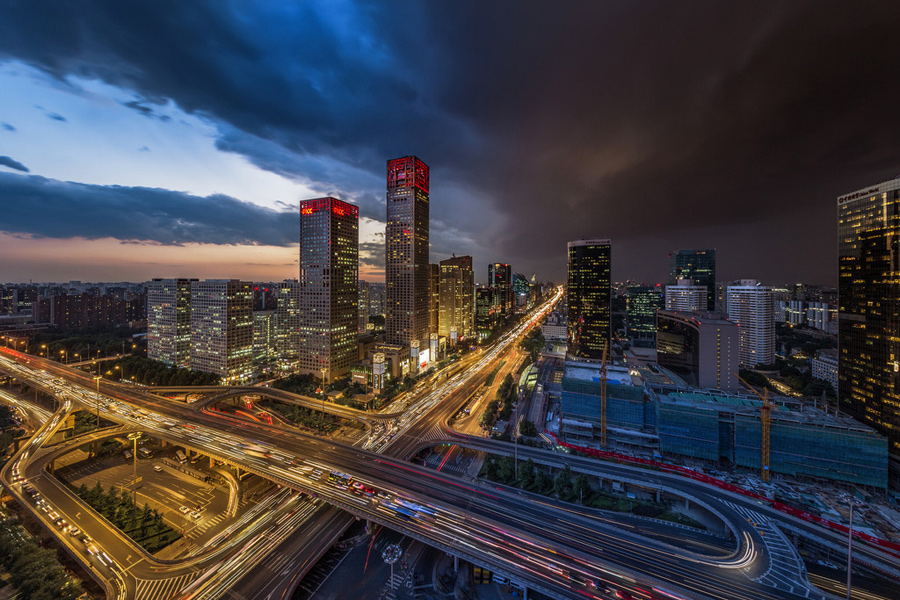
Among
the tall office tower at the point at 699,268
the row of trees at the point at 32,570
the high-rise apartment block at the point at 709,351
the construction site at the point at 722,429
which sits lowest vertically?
the row of trees at the point at 32,570

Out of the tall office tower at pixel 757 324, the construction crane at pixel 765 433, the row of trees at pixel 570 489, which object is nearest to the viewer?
the row of trees at pixel 570 489

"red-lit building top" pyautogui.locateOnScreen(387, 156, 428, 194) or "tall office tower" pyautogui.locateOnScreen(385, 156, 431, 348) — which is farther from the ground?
"red-lit building top" pyautogui.locateOnScreen(387, 156, 428, 194)

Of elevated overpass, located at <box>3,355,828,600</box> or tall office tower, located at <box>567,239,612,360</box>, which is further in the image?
tall office tower, located at <box>567,239,612,360</box>

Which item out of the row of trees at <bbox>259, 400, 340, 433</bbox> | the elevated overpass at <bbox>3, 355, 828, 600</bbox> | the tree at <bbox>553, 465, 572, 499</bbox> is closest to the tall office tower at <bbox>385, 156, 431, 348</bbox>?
the row of trees at <bbox>259, 400, 340, 433</bbox>

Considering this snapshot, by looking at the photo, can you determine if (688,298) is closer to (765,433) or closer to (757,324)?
Result: (757,324)

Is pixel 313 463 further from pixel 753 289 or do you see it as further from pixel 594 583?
pixel 753 289

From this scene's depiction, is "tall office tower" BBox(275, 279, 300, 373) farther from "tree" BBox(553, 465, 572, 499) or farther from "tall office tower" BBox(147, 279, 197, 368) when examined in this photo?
"tree" BBox(553, 465, 572, 499)

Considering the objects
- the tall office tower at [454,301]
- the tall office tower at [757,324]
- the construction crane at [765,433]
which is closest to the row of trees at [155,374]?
the tall office tower at [454,301]

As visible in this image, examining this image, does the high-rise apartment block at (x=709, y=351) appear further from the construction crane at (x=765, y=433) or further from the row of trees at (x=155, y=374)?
the row of trees at (x=155, y=374)
